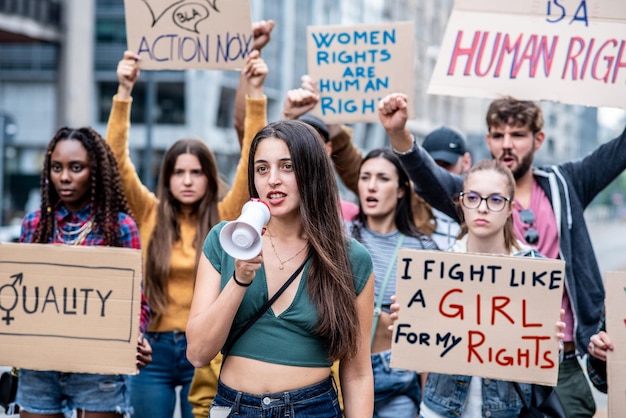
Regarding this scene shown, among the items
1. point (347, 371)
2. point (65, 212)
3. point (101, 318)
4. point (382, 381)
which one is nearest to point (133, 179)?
point (65, 212)

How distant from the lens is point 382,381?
13.0 ft

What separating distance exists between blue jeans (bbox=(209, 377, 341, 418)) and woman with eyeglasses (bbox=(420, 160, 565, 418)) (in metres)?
0.79

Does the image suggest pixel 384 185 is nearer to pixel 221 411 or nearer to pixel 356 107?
pixel 356 107

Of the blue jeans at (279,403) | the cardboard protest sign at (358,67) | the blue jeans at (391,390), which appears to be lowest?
the blue jeans at (391,390)

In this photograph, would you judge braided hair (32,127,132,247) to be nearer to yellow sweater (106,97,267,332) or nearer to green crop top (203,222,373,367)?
yellow sweater (106,97,267,332)

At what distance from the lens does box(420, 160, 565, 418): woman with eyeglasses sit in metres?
3.29

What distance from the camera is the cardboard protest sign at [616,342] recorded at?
3203 mm

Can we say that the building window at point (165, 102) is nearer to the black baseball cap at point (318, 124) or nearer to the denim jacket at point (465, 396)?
the black baseball cap at point (318, 124)

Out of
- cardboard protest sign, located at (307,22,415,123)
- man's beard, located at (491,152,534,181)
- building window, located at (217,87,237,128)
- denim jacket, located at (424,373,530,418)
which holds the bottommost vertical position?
denim jacket, located at (424,373,530,418)

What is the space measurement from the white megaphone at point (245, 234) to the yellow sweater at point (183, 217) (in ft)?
5.80

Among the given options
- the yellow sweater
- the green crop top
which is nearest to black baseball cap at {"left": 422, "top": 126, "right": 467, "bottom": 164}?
the yellow sweater

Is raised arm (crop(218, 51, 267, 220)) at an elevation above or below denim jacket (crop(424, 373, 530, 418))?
above

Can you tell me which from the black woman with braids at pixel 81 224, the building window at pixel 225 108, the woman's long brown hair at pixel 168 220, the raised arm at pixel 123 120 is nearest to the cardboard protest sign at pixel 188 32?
the raised arm at pixel 123 120

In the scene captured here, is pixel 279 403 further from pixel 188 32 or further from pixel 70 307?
pixel 188 32
